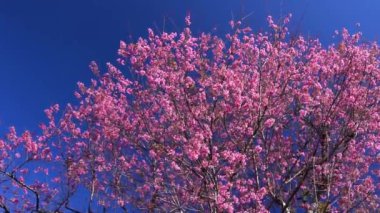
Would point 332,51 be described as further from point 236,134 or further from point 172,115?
point 172,115

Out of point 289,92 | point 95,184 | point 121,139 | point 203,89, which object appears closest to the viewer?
point 203,89

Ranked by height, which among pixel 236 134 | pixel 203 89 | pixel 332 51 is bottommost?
pixel 236 134

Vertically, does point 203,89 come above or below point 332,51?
below

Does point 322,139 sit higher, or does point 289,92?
point 289,92

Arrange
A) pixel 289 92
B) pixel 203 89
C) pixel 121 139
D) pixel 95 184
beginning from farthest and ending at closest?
pixel 95 184 < pixel 121 139 < pixel 289 92 < pixel 203 89

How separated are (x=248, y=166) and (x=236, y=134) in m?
1.01

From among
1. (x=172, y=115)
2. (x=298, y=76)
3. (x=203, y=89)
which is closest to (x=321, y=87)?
(x=298, y=76)

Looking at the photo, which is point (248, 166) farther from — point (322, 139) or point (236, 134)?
point (322, 139)

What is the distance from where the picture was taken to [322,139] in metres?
11.0

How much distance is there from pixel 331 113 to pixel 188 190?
12.4ft

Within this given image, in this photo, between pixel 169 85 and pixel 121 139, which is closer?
pixel 169 85

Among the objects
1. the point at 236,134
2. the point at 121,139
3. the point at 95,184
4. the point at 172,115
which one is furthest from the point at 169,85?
the point at 95,184

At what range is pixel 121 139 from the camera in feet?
40.6

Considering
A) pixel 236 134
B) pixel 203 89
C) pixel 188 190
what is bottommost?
pixel 188 190
